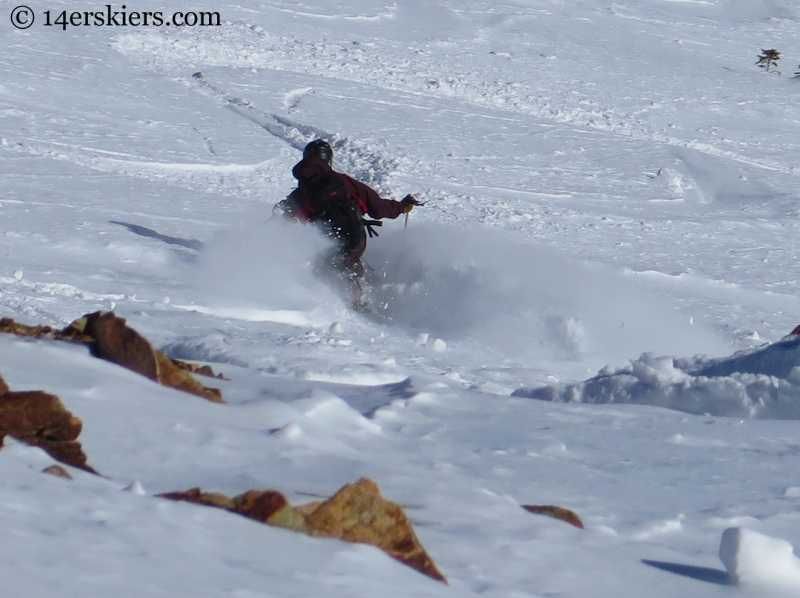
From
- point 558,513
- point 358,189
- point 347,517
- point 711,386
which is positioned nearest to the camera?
point 347,517

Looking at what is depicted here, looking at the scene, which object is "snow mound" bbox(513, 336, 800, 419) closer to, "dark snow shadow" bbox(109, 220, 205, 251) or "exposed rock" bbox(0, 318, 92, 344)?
"exposed rock" bbox(0, 318, 92, 344)

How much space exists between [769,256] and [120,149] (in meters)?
6.27

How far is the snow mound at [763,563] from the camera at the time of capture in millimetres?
2258

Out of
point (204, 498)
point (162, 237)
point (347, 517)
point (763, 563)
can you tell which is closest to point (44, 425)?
point (204, 498)

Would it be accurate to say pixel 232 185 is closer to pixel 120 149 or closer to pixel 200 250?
pixel 120 149

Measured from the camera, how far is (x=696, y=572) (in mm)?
2436

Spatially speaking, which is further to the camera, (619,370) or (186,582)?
(619,370)

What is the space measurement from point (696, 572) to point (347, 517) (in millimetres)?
803

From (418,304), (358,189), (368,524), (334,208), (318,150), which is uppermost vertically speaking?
(318,150)

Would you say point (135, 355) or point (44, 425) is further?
point (135, 355)

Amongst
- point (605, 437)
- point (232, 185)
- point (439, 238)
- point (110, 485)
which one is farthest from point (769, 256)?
point (110, 485)

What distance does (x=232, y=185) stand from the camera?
1049cm

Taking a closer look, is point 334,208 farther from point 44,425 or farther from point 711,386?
point 44,425

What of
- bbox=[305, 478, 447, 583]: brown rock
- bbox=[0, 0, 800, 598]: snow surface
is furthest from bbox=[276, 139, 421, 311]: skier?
bbox=[305, 478, 447, 583]: brown rock
